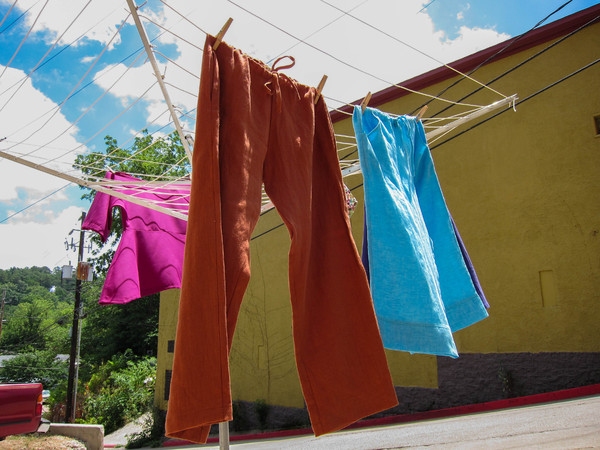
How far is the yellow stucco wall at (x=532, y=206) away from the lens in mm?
6781

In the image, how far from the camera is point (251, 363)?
10961 mm

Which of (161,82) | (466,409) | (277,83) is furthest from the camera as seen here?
(466,409)

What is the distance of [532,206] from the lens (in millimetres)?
7352

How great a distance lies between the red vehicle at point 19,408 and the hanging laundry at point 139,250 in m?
2.33

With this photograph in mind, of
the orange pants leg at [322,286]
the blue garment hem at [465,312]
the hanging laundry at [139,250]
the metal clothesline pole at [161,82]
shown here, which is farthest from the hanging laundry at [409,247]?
the hanging laundry at [139,250]

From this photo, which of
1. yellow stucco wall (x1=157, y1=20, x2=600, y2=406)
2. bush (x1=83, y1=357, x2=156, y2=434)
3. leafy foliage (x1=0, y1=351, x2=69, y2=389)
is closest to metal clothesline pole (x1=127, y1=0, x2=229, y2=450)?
yellow stucco wall (x1=157, y1=20, x2=600, y2=406)

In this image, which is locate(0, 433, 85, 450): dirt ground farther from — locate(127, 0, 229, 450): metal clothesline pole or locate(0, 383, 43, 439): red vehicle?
locate(127, 0, 229, 450): metal clothesline pole

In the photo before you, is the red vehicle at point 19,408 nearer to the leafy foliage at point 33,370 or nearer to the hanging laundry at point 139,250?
the hanging laundry at point 139,250

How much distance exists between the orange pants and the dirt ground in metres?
5.66

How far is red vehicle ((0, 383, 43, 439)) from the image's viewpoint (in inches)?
208

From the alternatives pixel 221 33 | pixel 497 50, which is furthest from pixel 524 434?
pixel 497 50

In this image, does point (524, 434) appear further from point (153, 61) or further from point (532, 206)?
point (532, 206)

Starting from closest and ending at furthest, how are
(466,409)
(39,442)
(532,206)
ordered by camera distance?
1. (39,442)
2. (466,409)
3. (532,206)

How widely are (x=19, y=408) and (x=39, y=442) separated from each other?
0.73 metres
